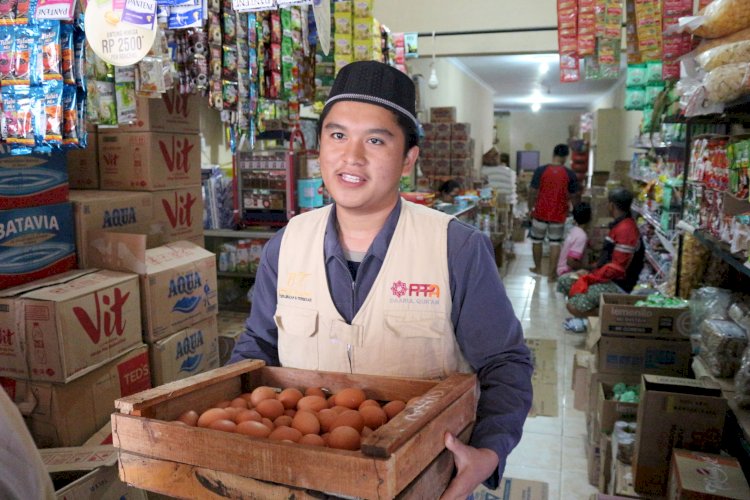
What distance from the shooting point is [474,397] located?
4.42 feet

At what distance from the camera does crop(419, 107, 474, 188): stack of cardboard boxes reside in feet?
35.2

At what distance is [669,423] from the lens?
254 centimetres

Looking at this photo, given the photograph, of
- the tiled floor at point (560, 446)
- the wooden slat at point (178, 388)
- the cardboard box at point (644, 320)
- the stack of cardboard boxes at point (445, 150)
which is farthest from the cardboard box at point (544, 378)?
the stack of cardboard boxes at point (445, 150)

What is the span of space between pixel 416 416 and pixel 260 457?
27 cm

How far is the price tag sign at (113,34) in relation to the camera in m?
2.19

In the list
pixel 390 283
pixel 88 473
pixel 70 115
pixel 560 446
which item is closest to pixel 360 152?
pixel 390 283

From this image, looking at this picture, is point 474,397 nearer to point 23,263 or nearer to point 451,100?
point 23,263

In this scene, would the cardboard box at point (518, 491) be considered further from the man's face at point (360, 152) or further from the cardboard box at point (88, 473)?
the man's face at point (360, 152)

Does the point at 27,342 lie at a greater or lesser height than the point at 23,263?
lesser

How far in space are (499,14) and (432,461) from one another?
22.6ft

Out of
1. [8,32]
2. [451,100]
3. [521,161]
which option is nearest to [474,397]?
[8,32]

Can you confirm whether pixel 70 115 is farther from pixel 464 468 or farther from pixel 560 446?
pixel 560 446

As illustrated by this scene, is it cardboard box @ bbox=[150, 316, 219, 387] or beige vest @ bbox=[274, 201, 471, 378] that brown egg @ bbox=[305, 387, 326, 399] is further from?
cardboard box @ bbox=[150, 316, 219, 387]

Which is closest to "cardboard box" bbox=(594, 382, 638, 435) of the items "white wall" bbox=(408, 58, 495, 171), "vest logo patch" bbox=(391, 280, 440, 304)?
"vest logo patch" bbox=(391, 280, 440, 304)
